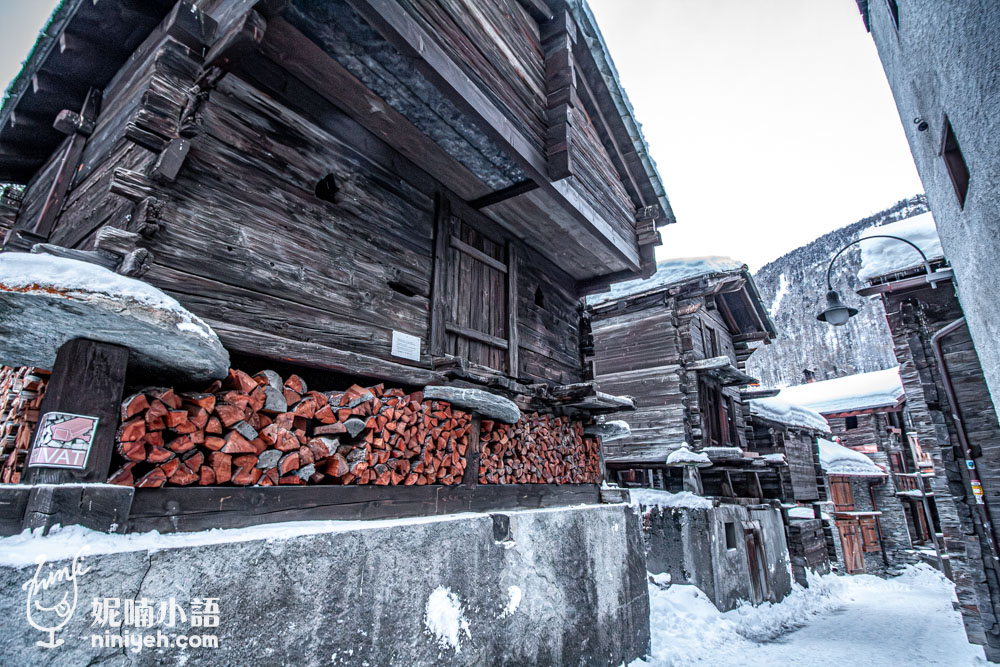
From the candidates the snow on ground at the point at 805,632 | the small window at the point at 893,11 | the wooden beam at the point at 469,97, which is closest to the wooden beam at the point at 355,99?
the wooden beam at the point at 469,97

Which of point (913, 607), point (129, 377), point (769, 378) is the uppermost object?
point (769, 378)

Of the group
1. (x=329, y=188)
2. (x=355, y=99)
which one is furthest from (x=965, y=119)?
(x=329, y=188)

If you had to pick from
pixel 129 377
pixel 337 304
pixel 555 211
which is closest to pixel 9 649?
pixel 129 377

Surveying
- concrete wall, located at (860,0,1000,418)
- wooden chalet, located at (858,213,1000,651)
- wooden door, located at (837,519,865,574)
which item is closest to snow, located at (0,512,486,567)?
concrete wall, located at (860,0,1000,418)

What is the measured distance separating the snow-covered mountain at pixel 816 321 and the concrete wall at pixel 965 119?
38.5 m

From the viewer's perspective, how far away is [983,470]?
7887 millimetres

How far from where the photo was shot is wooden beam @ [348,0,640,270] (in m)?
3.39

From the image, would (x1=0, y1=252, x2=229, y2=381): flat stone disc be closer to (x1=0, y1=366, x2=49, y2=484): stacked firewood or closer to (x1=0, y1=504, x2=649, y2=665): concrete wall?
(x1=0, y1=366, x2=49, y2=484): stacked firewood

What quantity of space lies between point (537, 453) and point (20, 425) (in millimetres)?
4709

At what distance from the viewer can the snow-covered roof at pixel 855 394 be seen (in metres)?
22.5

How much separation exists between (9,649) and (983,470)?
38.1 ft

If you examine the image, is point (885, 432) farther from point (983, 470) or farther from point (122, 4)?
point (122, 4)

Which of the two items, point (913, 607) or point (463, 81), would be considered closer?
point (463, 81)

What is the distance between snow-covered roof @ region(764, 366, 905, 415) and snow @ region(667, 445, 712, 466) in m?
11.9
